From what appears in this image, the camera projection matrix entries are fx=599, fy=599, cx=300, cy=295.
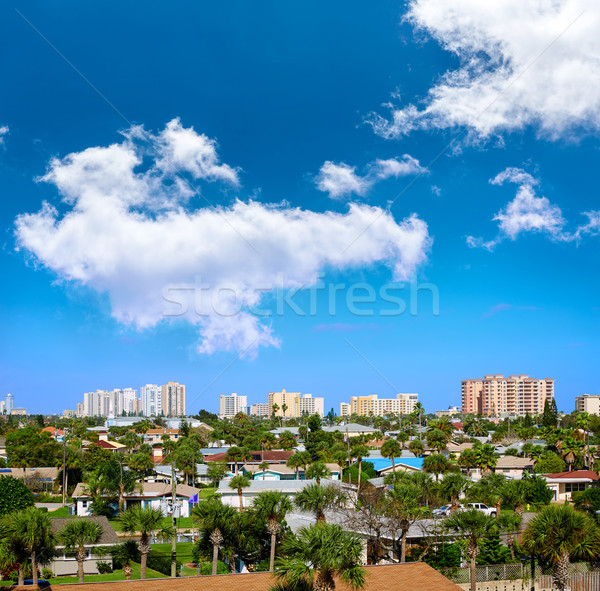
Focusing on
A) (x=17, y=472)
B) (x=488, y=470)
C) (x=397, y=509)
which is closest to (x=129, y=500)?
(x=17, y=472)

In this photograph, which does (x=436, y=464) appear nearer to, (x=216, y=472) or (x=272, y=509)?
(x=216, y=472)

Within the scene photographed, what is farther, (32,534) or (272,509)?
(272,509)

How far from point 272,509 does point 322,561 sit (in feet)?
47.8

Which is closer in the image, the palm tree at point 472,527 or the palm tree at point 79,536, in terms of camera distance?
the palm tree at point 472,527

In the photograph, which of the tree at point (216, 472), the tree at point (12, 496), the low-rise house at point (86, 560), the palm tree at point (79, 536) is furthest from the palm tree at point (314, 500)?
the tree at point (216, 472)

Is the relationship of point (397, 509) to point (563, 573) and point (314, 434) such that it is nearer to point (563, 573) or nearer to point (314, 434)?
point (563, 573)

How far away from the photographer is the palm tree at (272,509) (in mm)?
33156

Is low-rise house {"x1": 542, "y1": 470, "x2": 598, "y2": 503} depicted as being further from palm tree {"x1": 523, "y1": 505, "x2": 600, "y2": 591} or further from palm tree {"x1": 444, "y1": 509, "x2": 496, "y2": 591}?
palm tree {"x1": 523, "y1": 505, "x2": 600, "y2": 591}

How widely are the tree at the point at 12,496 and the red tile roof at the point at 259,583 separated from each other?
31480mm

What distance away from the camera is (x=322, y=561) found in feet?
63.0

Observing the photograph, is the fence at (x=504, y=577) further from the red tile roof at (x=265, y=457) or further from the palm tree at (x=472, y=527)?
the red tile roof at (x=265, y=457)

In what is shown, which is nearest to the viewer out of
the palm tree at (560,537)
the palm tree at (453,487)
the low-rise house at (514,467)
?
the palm tree at (560,537)

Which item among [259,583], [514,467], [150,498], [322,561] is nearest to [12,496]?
[150,498]

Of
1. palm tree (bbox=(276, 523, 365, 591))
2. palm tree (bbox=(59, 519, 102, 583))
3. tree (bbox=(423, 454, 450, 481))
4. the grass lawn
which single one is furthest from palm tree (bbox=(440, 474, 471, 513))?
palm tree (bbox=(276, 523, 365, 591))
